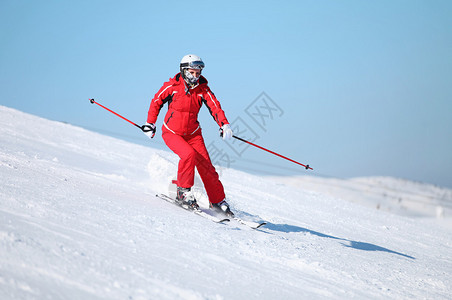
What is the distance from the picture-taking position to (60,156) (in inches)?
325

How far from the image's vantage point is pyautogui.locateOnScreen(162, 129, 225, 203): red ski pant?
5523 mm

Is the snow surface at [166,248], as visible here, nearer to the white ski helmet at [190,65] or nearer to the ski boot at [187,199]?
the ski boot at [187,199]

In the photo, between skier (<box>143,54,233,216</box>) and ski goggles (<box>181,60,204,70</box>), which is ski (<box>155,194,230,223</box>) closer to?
skier (<box>143,54,233,216</box>)

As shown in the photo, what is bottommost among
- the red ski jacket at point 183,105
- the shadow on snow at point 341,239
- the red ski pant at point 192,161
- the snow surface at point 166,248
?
the snow surface at point 166,248

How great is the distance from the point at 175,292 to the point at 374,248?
453cm

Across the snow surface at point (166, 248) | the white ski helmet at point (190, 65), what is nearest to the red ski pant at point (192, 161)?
the snow surface at point (166, 248)

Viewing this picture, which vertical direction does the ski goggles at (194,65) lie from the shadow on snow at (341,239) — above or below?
above

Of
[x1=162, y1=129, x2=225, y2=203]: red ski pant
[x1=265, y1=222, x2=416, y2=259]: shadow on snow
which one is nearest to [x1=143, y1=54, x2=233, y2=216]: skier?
[x1=162, y1=129, x2=225, y2=203]: red ski pant

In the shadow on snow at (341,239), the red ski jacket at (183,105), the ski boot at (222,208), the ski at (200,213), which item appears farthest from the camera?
the shadow on snow at (341,239)

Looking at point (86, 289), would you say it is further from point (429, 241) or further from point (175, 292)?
point (429, 241)

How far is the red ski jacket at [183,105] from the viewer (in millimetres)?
5734

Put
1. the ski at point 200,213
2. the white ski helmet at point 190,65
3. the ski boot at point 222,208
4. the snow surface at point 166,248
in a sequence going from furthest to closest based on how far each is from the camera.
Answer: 1. the ski boot at point 222,208
2. the white ski helmet at point 190,65
3. the ski at point 200,213
4. the snow surface at point 166,248

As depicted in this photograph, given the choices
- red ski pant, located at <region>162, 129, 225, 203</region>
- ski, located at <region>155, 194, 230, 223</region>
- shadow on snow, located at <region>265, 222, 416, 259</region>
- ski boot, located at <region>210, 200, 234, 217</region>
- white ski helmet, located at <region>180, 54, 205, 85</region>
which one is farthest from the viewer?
shadow on snow, located at <region>265, 222, 416, 259</region>

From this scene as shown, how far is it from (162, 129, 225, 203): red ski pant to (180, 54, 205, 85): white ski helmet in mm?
761
